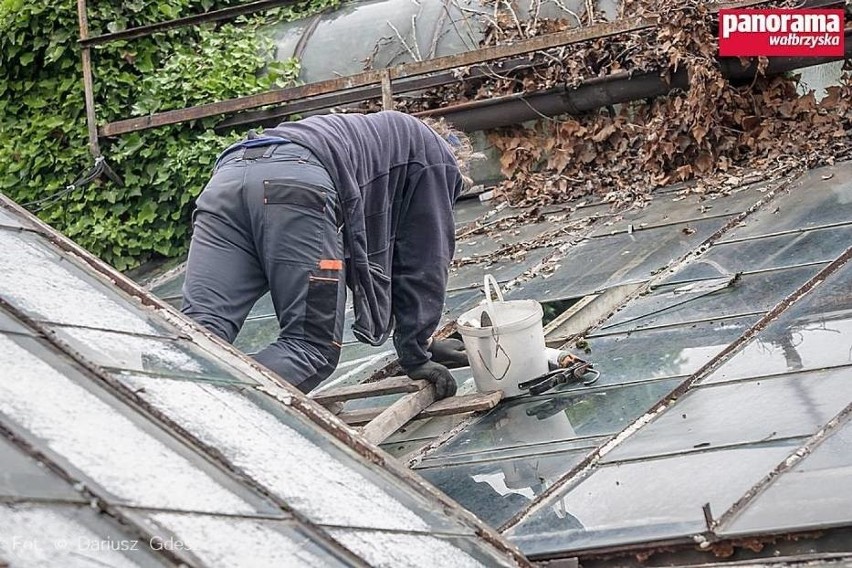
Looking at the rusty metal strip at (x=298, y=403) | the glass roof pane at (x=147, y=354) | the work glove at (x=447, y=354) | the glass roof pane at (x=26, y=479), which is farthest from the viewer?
the work glove at (x=447, y=354)

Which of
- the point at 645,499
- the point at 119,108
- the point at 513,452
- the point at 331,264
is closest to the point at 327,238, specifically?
the point at 331,264

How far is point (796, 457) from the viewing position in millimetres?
3502

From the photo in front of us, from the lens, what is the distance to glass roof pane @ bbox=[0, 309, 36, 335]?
2.83m

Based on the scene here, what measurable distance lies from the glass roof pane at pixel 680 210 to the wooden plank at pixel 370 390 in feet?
10.1

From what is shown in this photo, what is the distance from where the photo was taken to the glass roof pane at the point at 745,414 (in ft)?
12.6

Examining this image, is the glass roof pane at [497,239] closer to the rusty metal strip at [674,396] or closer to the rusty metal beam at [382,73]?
the rusty metal beam at [382,73]

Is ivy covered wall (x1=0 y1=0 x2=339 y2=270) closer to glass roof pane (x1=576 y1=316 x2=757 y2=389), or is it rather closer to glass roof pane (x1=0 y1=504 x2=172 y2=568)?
glass roof pane (x1=576 y1=316 x2=757 y2=389)

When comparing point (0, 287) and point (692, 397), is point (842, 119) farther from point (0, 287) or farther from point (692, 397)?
point (0, 287)

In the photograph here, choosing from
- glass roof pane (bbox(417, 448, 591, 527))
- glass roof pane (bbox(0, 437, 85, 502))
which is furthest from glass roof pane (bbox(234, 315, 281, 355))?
glass roof pane (bbox(0, 437, 85, 502))

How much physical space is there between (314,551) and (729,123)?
7395 millimetres

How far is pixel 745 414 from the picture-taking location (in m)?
4.04

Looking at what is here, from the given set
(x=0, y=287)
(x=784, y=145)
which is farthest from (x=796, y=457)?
(x=784, y=145)

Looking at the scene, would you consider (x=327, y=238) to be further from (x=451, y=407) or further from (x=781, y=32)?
(x=781, y=32)

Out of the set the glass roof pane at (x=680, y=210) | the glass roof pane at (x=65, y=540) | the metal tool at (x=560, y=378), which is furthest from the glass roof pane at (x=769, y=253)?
the glass roof pane at (x=65, y=540)
